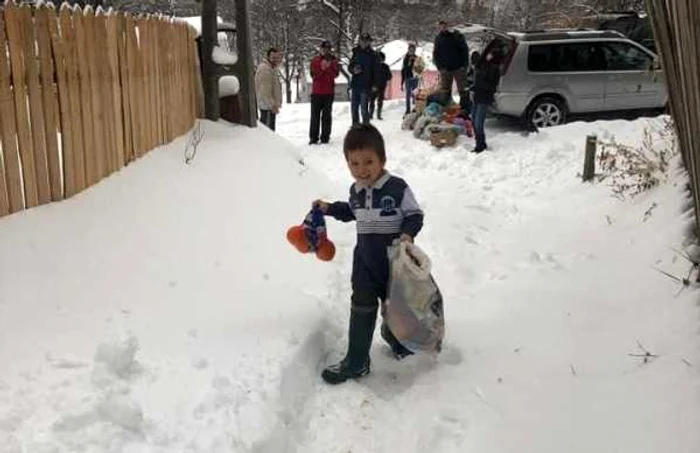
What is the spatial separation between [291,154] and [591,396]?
17.6 ft

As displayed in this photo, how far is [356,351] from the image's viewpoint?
3.72 meters

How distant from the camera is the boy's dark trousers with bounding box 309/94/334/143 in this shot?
12.9m

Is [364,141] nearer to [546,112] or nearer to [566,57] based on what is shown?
[546,112]

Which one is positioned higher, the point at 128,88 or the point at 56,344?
the point at 128,88

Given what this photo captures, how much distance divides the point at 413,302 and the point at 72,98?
287 cm


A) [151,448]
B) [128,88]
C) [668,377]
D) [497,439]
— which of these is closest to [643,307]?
[668,377]

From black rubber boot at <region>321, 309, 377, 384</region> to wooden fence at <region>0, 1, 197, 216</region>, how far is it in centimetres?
218

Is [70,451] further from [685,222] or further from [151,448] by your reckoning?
[685,222]

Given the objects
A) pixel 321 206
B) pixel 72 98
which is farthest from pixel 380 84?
pixel 321 206

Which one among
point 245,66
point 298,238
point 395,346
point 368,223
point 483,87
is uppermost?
point 245,66

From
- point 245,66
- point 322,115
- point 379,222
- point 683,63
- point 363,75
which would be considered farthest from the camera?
point 363,75

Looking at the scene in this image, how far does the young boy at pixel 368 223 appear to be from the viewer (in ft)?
11.6

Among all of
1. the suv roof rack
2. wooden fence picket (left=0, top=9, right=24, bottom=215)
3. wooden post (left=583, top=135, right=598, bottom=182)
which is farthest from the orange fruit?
the suv roof rack

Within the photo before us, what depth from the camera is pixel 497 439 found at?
3.04 metres
